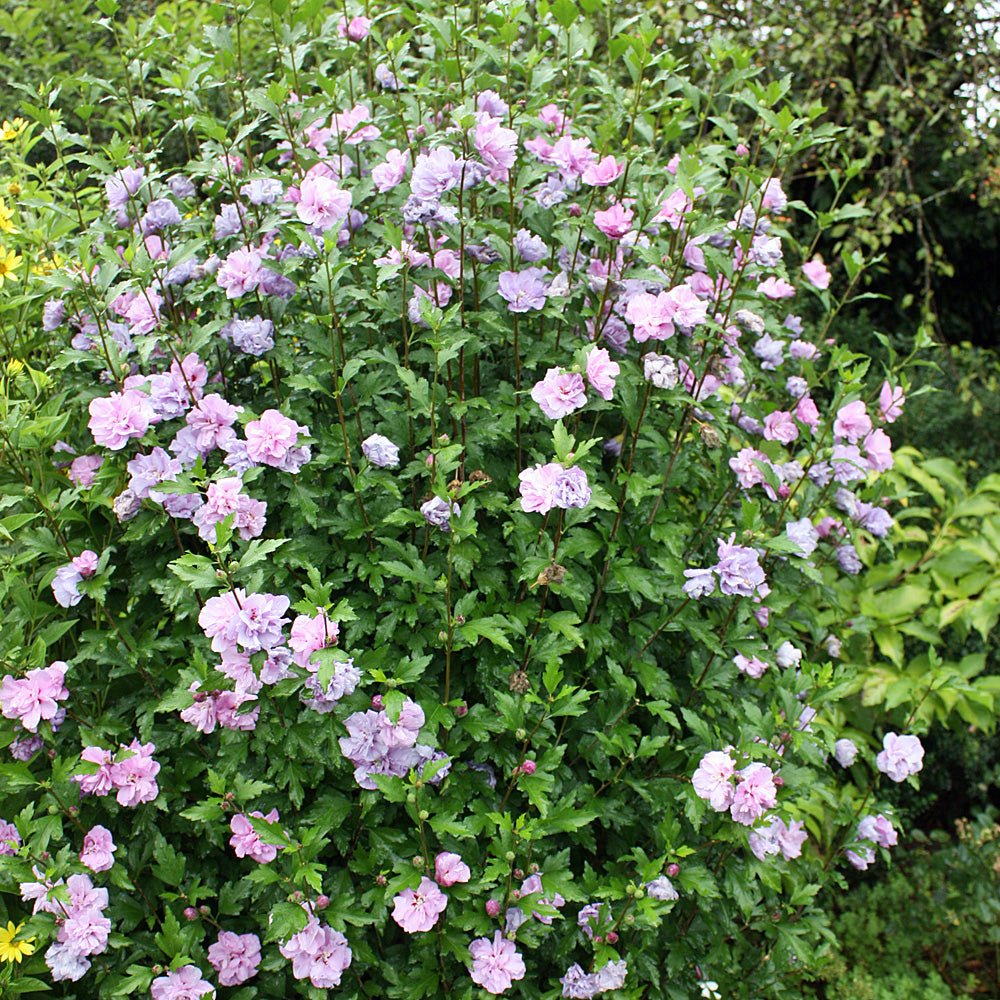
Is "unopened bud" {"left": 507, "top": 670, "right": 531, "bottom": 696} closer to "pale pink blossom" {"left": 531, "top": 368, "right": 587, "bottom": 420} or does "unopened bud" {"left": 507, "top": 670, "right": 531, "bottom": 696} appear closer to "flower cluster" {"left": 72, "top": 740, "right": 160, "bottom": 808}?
"pale pink blossom" {"left": 531, "top": 368, "right": 587, "bottom": 420}

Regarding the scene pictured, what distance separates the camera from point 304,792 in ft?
6.47

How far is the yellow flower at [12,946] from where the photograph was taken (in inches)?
70.2

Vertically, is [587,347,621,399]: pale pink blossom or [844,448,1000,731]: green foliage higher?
[587,347,621,399]: pale pink blossom

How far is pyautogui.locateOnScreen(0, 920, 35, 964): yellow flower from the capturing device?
1.78 metres

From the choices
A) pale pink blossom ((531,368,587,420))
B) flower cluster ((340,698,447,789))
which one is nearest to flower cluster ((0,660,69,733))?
flower cluster ((340,698,447,789))

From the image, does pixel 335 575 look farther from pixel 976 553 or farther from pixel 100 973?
→ pixel 976 553

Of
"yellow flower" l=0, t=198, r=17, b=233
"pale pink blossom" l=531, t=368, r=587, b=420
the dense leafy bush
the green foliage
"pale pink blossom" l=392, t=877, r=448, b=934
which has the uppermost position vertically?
"pale pink blossom" l=531, t=368, r=587, b=420

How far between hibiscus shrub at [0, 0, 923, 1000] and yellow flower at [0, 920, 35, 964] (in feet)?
0.04

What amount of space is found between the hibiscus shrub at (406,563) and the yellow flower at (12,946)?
0.01m

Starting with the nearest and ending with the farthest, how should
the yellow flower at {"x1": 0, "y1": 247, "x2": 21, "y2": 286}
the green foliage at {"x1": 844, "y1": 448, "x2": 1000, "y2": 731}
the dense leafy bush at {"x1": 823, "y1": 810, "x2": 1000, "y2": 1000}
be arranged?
the yellow flower at {"x1": 0, "y1": 247, "x2": 21, "y2": 286} → the dense leafy bush at {"x1": 823, "y1": 810, "x2": 1000, "y2": 1000} → the green foliage at {"x1": 844, "y1": 448, "x2": 1000, "y2": 731}

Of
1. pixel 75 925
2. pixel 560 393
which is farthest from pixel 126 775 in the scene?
pixel 560 393

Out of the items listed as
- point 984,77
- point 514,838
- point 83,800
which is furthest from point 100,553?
point 984,77

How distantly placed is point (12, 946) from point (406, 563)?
1.03 m

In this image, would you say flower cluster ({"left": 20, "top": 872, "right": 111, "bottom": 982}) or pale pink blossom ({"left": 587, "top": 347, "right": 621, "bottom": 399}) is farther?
pale pink blossom ({"left": 587, "top": 347, "right": 621, "bottom": 399})
